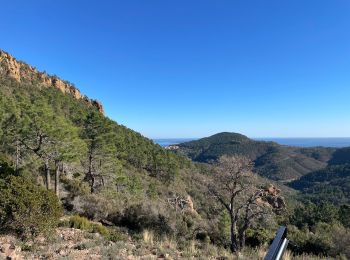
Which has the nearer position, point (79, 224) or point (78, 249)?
point (78, 249)

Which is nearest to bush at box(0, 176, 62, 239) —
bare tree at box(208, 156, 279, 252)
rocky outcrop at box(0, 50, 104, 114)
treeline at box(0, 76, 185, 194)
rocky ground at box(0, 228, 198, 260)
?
rocky ground at box(0, 228, 198, 260)

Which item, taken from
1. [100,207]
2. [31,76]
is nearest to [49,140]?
[100,207]

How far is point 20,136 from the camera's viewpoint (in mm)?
18609

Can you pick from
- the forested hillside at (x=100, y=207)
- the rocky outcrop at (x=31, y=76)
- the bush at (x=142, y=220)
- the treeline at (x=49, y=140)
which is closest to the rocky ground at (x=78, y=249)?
the forested hillside at (x=100, y=207)

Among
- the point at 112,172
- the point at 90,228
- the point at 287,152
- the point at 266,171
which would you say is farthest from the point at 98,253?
the point at 287,152

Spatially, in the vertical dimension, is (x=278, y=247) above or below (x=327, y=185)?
above

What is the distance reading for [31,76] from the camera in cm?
8225

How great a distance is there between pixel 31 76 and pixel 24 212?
80.4 metres

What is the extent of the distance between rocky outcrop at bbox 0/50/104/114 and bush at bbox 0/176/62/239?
63201mm

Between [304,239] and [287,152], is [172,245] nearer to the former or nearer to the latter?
→ [304,239]

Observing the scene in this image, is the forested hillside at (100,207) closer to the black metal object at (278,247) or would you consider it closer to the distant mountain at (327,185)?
the black metal object at (278,247)

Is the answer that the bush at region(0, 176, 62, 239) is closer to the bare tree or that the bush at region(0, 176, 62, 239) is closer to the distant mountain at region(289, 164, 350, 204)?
the bare tree

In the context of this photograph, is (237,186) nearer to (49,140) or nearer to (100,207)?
(100,207)

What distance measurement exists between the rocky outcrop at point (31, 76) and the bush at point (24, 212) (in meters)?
63.2
